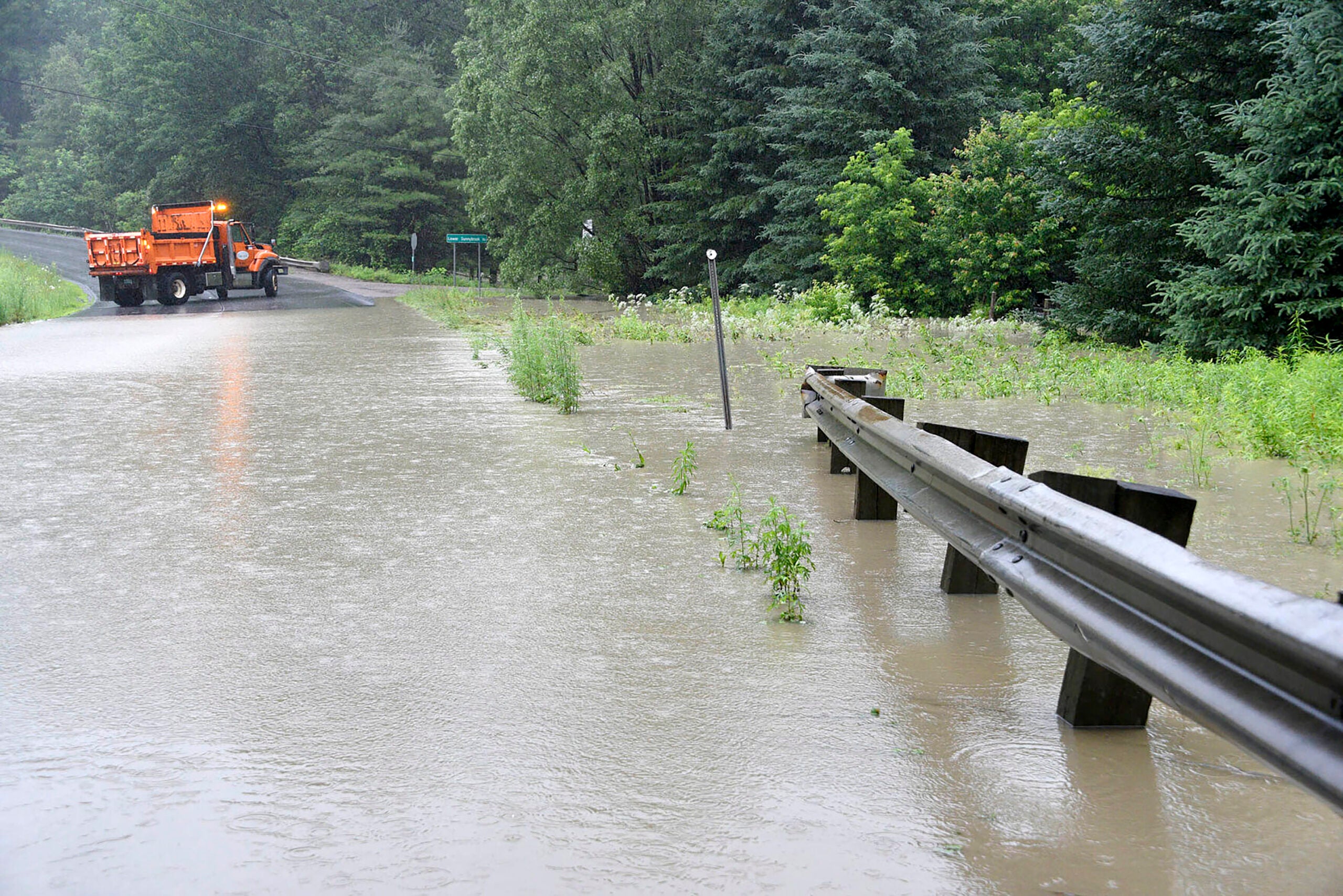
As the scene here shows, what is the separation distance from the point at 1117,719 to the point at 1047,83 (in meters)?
45.7

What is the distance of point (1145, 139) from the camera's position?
797 inches

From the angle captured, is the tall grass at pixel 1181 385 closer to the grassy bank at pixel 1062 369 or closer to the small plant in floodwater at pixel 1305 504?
the grassy bank at pixel 1062 369

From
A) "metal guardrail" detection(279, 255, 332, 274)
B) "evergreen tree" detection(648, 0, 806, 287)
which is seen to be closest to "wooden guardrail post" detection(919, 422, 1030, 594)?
"evergreen tree" detection(648, 0, 806, 287)

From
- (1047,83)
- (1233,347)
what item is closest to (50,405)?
(1233,347)

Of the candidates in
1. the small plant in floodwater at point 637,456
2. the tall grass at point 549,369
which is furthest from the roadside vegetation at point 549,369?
the small plant in floodwater at point 637,456

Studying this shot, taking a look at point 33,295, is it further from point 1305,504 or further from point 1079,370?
point 1305,504

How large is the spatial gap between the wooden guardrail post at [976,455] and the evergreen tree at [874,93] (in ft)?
103

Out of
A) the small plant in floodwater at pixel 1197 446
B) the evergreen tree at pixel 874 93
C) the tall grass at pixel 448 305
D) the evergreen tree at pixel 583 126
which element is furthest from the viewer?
the evergreen tree at pixel 583 126

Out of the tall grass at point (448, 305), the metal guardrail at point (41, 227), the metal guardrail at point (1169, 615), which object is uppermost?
the metal guardrail at point (41, 227)

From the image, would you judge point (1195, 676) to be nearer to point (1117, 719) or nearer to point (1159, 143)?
point (1117, 719)

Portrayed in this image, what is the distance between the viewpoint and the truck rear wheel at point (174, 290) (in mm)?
38219

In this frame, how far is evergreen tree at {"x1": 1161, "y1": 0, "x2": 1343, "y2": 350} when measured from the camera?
15.1m

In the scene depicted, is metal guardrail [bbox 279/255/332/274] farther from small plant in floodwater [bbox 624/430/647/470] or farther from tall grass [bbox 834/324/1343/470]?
small plant in floodwater [bbox 624/430/647/470]

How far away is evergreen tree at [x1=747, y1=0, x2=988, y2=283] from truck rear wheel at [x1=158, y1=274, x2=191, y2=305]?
18.8 metres
